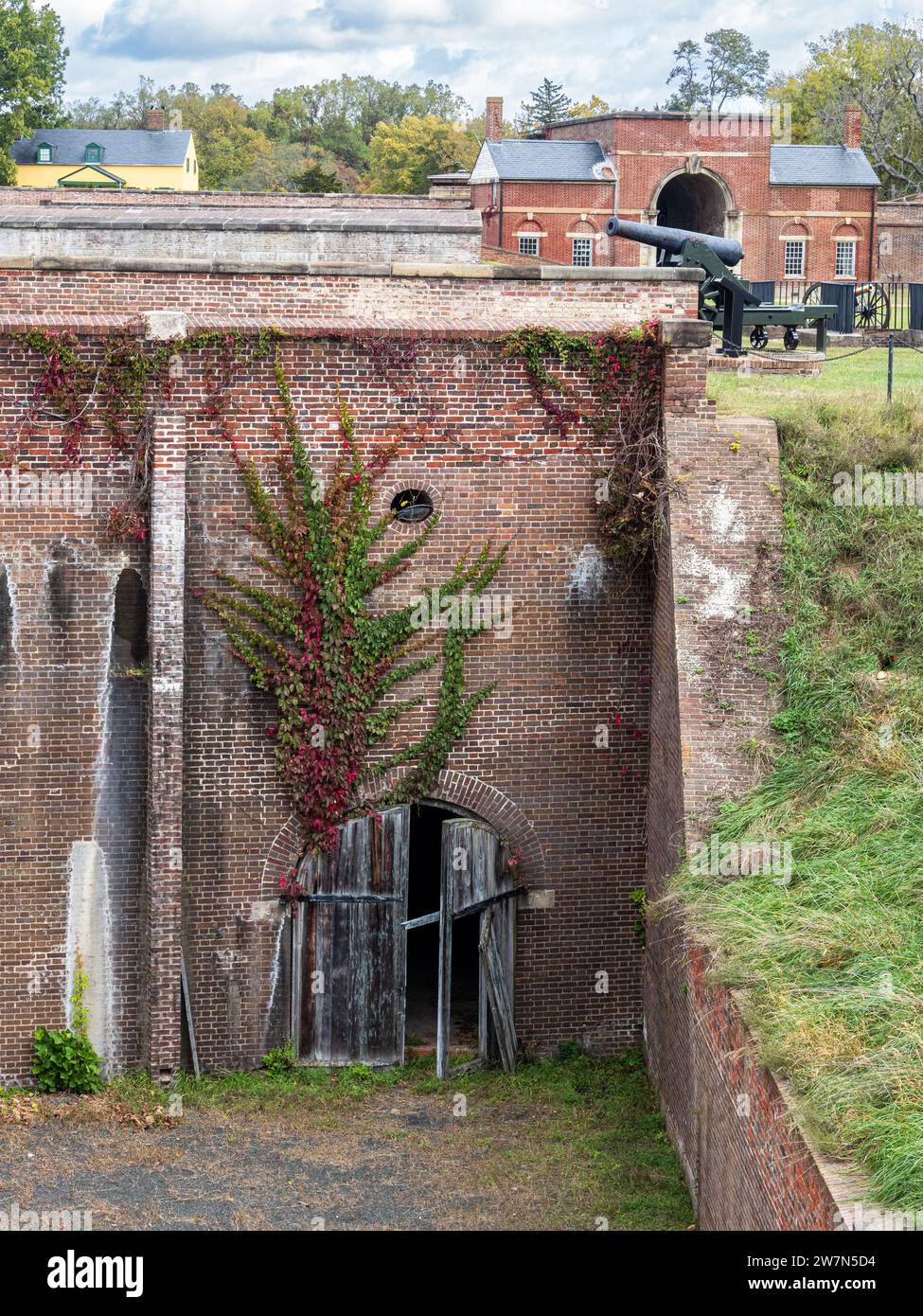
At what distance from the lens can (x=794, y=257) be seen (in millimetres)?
48594

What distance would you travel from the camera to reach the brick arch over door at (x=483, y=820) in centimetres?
1346

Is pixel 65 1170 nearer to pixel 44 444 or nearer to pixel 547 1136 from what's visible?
pixel 547 1136

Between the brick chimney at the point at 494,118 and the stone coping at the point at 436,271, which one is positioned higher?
the brick chimney at the point at 494,118

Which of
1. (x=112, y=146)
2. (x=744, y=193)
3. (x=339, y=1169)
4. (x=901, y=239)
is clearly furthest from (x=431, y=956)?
(x=112, y=146)

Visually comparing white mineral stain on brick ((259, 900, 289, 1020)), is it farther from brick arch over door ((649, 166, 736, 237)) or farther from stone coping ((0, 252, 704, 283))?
A: brick arch over door ((649, 166, 736, 237))

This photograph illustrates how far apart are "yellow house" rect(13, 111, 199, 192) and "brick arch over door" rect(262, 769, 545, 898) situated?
159 feet

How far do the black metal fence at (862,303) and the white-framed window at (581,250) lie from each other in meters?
6.27

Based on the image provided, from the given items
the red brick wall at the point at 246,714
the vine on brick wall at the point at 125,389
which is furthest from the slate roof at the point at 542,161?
the vine on brick wall at the point at 125,389

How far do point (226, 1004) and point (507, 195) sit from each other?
36334 mm

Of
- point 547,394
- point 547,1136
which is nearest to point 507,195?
point 547,394

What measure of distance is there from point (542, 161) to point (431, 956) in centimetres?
3459

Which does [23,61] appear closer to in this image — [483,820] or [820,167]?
[820,167]

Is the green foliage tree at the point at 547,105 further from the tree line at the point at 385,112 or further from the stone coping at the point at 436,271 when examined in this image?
the stone coping at the point at 436,271
